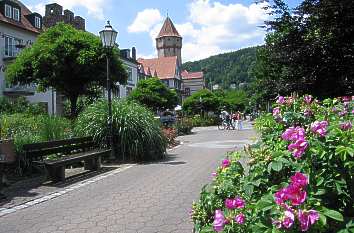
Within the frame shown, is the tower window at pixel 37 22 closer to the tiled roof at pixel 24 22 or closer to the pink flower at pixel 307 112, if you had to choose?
the tiled roof at pixel 24 22

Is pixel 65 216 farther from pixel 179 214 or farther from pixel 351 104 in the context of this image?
pixel 351 104

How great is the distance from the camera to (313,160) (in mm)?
2709

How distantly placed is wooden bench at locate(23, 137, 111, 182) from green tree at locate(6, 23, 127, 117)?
8.87 m

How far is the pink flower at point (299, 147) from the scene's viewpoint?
273 centimetres

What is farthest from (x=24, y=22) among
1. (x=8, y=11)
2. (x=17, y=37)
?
(x=17, y=37)

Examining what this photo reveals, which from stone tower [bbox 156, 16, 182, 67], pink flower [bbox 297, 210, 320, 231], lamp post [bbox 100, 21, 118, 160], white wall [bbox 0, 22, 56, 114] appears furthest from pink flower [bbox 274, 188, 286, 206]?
stone tower [bbox 156, 16, 182, 67]

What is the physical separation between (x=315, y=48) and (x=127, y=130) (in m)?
6.00

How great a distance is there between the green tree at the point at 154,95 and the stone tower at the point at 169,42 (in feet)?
211

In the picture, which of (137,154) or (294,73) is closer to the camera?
(294,73)

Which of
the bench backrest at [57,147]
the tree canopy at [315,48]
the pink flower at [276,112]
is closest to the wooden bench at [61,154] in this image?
the bench backrest at [57,147]

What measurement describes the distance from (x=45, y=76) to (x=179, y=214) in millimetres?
16988

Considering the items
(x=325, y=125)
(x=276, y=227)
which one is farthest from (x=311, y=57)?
(x=276, y=227)

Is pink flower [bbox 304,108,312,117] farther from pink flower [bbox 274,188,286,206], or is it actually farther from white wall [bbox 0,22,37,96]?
white wall [bbox 0,22,37,96]

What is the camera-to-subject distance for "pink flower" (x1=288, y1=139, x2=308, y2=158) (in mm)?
2732
